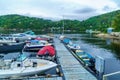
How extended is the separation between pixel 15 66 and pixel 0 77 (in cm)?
253

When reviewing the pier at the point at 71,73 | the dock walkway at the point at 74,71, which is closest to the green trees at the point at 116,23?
the dock walkway at the point at 74,71

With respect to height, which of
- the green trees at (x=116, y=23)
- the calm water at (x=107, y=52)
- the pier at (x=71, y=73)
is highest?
the green trees at (x=116, y=23)

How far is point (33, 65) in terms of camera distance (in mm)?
33406

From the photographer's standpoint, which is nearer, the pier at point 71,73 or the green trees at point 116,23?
the pier at point 71,73

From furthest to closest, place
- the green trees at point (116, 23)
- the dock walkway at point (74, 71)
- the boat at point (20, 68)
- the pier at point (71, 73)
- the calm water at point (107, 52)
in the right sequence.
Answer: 1. the green trees at point (116, 23)
2. the calm water at point (107, 52)
3. the boat at point (20, 68)
4. the dock walkway at point (74, 71)
5. the pier at point (71, 73)

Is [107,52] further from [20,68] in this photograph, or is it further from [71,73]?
[20,68]

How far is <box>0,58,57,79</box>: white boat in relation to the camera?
30.1 metres

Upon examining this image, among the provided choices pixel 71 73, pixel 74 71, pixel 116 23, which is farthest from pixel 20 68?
pixel 116 23

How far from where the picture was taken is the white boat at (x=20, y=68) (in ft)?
98.8

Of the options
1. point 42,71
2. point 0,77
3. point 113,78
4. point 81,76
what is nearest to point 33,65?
point 42,71

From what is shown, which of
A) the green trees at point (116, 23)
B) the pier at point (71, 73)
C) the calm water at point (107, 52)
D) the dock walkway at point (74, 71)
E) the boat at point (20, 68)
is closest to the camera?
the pier at point (71, 73)

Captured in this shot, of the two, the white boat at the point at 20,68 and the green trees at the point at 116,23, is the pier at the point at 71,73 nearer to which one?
the white boat at the point at 20,68

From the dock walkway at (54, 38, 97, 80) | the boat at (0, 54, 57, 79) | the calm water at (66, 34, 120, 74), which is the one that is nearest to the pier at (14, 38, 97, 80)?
the dock walkway at (54, 38, 97, 80)

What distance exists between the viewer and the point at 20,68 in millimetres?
31422
